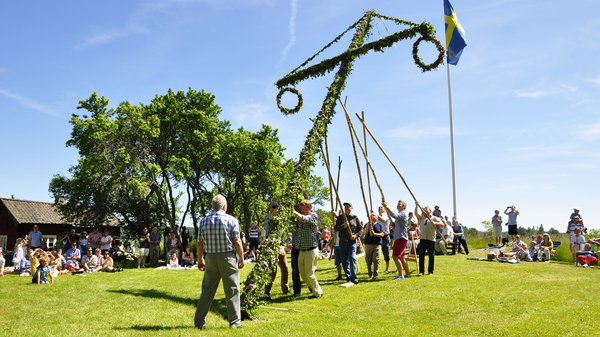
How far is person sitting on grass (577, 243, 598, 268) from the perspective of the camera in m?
12.6

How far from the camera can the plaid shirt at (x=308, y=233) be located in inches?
299

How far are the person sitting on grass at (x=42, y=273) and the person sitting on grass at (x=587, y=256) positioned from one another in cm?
1633

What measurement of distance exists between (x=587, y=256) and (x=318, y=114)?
35.3 feet

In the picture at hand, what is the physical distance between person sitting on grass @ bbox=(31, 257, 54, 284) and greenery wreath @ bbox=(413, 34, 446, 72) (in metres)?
11.3

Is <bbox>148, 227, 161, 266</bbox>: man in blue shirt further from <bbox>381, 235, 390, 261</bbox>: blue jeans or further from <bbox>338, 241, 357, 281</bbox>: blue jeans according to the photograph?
<bbox>338, 241, 357, 281</bbox>: blue jeans

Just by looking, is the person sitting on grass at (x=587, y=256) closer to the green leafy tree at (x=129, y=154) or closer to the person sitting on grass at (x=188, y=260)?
the person sitting on grass at (x=188, y=260)

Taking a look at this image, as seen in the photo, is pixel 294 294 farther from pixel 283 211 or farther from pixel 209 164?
pixel 209 164

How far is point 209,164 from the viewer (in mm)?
28625

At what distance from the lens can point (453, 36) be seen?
63.0 ft

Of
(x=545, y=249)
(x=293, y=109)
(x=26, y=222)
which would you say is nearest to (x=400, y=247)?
(x=293, y=109)

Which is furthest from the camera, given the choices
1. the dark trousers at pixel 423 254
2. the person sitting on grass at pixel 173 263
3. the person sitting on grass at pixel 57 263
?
the person sitting on grass at pixel 173 263

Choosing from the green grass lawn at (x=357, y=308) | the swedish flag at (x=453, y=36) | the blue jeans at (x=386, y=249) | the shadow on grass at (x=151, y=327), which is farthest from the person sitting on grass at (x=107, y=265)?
the swedish flag at (x=453, y=36)

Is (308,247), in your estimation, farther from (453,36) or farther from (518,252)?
(453,36)

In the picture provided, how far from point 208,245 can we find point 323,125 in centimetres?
412
